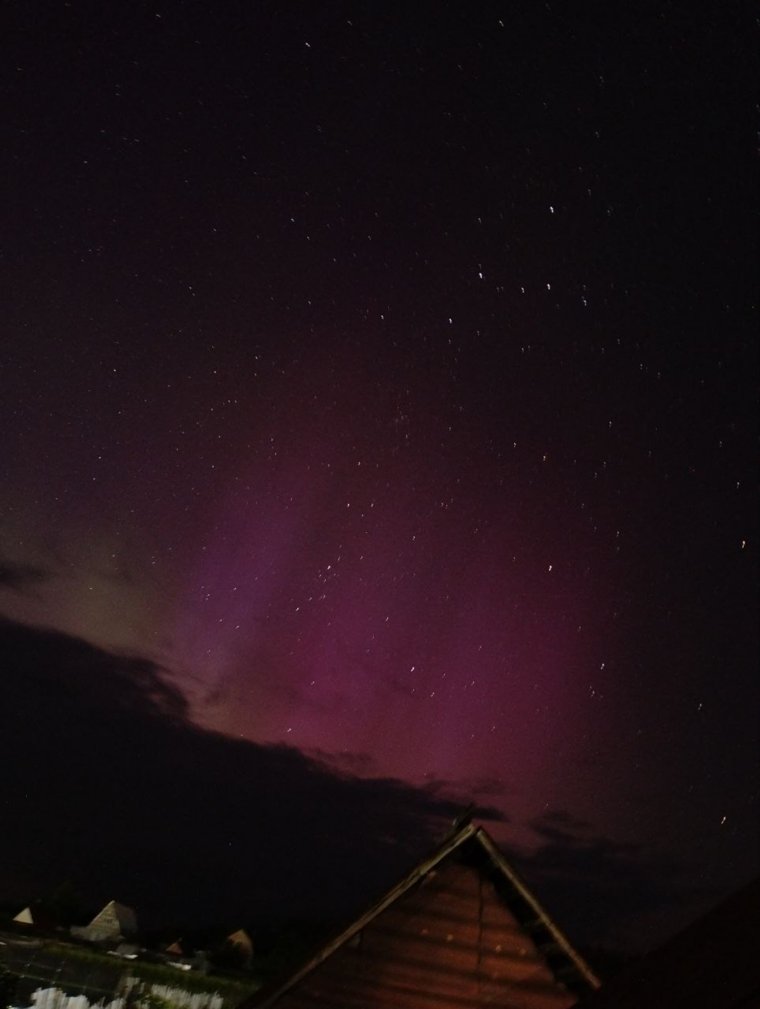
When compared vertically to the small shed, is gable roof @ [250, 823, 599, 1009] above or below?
below

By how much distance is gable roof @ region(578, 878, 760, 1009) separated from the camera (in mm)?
1395

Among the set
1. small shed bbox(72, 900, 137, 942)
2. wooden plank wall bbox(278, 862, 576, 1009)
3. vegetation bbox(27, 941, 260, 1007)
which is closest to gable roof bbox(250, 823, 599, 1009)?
wooden plank wall bbox(278, 862, 576, 1009)

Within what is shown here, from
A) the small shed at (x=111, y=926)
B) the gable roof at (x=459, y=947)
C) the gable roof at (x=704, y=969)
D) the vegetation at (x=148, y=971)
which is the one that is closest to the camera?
the gable roof at (x=704, y=969)

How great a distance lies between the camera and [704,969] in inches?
56.1

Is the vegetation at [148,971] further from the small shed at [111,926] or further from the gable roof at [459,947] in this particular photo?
the small shed at [111,926]

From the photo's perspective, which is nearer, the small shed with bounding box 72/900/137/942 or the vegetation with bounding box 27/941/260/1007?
the vegetation with bounding box 27/941/260/1007

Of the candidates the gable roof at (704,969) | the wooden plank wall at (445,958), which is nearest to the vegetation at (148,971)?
the wooden plank wall at (445,958)

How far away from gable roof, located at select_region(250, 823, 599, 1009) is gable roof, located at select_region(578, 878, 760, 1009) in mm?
6515

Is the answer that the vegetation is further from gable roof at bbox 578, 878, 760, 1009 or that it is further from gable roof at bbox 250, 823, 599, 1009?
gable roof at bbox 578, 878, 760, 1009

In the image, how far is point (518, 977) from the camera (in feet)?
26.2

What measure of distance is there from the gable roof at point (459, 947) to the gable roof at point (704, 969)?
6.51 m

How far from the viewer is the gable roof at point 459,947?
7.66 m

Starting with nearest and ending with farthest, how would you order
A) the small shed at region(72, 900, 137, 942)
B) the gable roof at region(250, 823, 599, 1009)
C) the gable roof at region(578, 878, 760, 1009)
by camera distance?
the gable roof at region(578, 878, 760, 1009)
the gable roof at region(250, 823, 599, 1009)
the small shed at region(72, 900, 137, 942)

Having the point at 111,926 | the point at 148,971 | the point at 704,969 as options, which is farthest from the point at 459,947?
the point at 111,926
